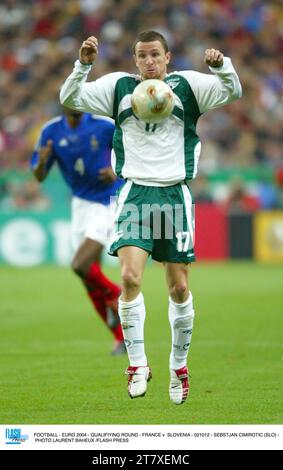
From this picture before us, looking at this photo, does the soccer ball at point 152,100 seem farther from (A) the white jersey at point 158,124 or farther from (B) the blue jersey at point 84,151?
(B) the blue jersey at point 84,151

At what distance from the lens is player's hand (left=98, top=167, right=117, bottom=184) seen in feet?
35.5

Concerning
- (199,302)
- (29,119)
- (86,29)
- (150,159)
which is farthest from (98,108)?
(86,29)

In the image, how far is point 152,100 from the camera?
7203mm

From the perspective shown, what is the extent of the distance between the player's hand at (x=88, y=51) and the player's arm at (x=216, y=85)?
0.70 metres

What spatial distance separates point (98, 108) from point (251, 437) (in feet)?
8.75

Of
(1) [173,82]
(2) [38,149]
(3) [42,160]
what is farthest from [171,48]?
(1) [173,82]

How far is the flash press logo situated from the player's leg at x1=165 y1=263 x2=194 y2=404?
1590mm

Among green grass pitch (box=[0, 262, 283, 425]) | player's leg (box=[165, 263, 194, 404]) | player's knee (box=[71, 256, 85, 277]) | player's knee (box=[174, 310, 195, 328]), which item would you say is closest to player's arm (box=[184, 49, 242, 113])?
player's leg (box=[165, 263, 194, 404])

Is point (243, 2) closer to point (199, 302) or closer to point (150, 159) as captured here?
point (199, 302)

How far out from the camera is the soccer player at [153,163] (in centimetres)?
735

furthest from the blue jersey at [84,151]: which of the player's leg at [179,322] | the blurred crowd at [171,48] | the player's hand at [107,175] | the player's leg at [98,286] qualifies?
the blurred crowd at [171,48]

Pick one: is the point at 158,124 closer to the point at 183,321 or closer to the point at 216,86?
the point at 216,86

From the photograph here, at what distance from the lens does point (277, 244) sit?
869 inches

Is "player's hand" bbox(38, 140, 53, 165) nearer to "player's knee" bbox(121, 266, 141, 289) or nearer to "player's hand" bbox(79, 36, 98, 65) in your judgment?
"player's hand" bbox(79, 36, 98, 65)
